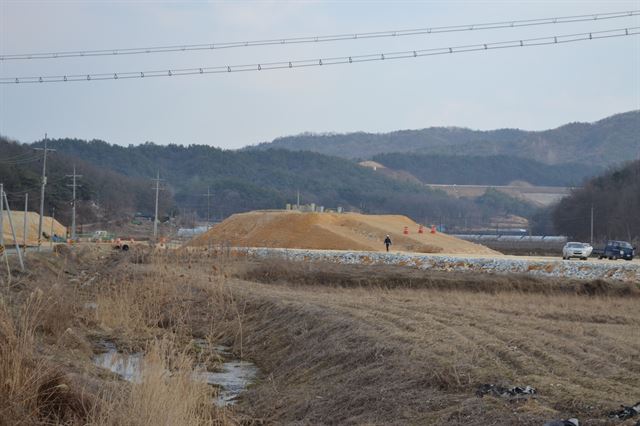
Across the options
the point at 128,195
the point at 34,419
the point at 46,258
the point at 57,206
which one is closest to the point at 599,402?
the point at 34,419

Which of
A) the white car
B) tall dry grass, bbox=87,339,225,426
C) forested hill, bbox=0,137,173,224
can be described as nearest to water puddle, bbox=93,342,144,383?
tall dry grass, bbox=87,339,225,426

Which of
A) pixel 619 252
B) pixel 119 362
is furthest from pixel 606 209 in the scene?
pixel 119 362

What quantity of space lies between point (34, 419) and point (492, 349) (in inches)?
312

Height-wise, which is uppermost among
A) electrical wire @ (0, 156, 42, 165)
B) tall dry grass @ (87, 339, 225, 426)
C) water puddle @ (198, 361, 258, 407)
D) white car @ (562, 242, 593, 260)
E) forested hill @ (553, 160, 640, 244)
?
electrical wire @ (0, 156, 42, 165)

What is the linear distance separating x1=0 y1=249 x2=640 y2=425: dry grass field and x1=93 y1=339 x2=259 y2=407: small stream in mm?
332

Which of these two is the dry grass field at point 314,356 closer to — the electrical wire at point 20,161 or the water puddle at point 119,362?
the water puddle at point 119,362

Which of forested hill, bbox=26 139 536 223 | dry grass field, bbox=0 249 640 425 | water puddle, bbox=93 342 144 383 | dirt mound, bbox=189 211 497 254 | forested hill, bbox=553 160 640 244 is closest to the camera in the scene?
dry grass field, bbox=0 249 640 425

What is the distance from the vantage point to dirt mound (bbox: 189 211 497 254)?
69000mm

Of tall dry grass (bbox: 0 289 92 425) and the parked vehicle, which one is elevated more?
the parked vehicle

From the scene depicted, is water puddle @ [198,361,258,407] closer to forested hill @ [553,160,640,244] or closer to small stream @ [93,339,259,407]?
small stream @ [93,339,259,407]

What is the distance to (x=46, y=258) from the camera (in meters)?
49.8

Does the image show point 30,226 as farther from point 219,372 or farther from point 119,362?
point 119,362

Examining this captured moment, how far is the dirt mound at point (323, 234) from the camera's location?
6900 cm

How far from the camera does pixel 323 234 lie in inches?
2776
